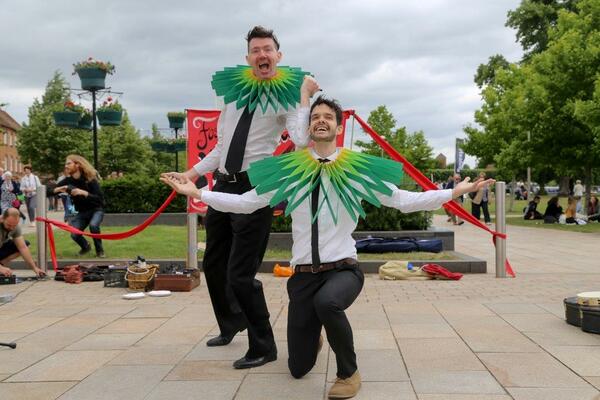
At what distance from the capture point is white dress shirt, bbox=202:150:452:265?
13.1 feet

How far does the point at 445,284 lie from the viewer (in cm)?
873

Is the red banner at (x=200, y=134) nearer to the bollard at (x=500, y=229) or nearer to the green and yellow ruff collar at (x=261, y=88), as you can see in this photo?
the bollard at (x=500, y=229)

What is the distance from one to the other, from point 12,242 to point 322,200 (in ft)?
23.3

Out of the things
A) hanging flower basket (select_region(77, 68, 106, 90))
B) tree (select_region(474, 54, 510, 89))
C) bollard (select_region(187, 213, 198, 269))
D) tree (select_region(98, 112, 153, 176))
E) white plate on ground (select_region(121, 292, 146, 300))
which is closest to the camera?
white plate on ground (select_region(121, 292, 146, 300))

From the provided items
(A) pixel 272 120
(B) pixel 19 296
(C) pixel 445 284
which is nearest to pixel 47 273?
(B) pixel 19 296

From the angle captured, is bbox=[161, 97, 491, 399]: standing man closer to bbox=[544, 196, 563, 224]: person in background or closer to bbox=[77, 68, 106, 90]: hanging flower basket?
bbox=[77, 68, 106, 90]: hanging flower basket

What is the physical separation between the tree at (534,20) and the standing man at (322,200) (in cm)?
4324

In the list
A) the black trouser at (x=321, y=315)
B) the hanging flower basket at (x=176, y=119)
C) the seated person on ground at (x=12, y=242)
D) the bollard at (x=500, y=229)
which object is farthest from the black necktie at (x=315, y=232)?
the hanging flower basket at (x=176, y=119)

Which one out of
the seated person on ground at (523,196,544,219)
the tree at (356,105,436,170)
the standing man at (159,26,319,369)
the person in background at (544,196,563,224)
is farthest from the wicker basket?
the tree at (356,105,436,170)

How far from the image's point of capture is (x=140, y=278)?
823cm

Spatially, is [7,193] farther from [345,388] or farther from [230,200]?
[345,388]

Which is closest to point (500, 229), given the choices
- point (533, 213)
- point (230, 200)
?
point (230, 200)

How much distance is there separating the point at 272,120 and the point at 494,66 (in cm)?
4981

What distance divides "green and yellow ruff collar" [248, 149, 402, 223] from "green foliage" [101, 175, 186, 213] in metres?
16.6
